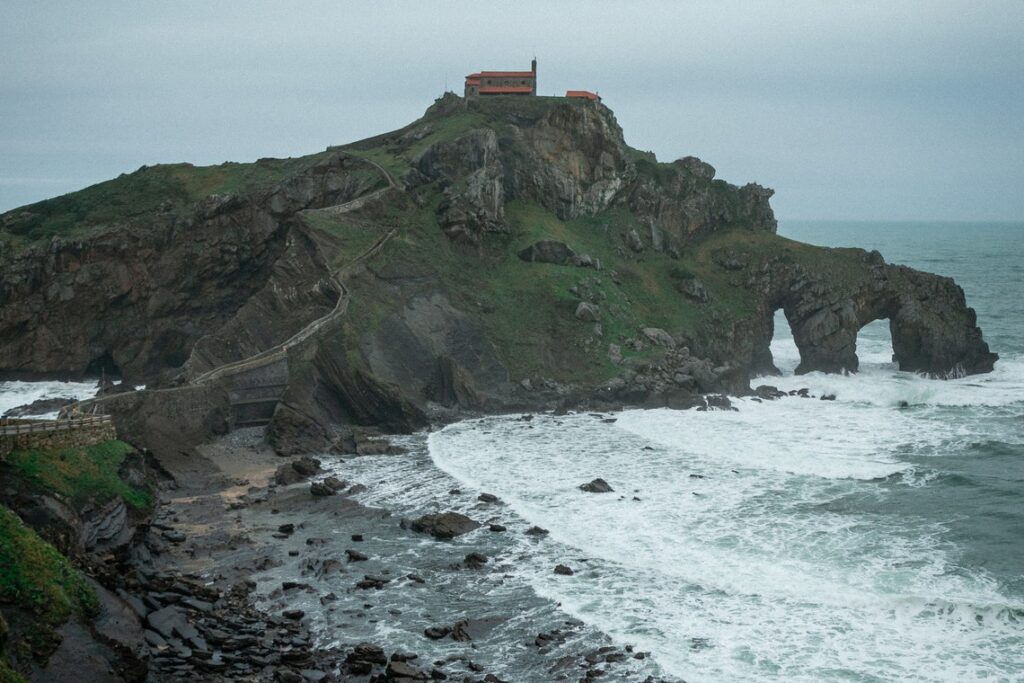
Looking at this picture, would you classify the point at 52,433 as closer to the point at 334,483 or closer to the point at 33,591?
the point at 33,591

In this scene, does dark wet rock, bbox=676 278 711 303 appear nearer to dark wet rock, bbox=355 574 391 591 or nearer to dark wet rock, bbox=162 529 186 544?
dark wet rock, bbox=355 574 391 591

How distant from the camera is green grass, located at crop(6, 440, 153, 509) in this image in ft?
117

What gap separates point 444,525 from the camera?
137 ft

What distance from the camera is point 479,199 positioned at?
80562 millimetres

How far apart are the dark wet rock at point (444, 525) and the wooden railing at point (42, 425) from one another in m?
14.6

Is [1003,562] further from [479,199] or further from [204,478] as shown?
[479,199]

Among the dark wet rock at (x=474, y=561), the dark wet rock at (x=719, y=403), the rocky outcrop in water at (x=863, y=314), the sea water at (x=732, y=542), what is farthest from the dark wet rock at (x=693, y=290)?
the dark wet rock at (x=474, y=561)

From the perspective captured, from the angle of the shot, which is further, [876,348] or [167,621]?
[876,348]

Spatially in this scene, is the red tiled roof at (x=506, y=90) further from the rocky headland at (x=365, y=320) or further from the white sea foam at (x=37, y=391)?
the white sea foam at (x=37, y=391)

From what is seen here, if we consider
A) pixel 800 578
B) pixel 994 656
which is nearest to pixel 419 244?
pixel 800 578

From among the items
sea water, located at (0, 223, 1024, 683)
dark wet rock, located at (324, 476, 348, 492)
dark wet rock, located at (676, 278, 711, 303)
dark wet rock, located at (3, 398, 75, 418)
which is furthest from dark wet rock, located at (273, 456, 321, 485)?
dark wet rock, located at (676, 278, 711, 303)

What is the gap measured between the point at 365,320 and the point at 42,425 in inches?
1180

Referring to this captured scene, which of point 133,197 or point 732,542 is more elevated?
point 133,197

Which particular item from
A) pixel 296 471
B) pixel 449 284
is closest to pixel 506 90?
pixel 449 284
